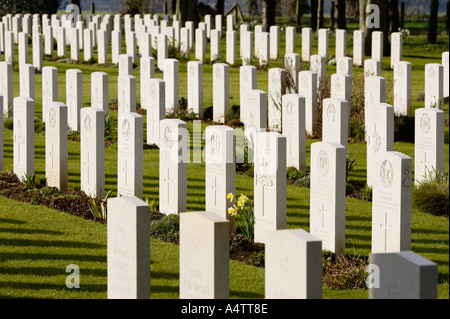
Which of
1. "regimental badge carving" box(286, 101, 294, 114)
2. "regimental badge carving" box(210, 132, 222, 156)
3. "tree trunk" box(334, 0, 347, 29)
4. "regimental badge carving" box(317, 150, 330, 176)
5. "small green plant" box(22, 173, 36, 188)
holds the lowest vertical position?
"small green plant" box(22, 173, 36, 188)

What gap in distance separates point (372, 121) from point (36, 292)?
5261 millimetres

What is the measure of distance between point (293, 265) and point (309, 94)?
31.7 feet

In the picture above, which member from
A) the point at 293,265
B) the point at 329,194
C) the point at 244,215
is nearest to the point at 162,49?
the point at 244,215

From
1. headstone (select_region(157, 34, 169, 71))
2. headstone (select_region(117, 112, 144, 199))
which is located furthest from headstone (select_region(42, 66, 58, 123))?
headstone (select_region(157, 34, 169, 71))

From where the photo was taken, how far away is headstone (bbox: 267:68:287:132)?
14.7 metres

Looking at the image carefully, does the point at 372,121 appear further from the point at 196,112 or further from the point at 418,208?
the point at 196,112

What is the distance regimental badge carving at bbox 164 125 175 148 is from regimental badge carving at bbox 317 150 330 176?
6.19 ft

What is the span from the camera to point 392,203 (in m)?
8.03

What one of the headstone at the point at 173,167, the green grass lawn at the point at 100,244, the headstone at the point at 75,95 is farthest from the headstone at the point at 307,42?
the headstone at the point at 173,167

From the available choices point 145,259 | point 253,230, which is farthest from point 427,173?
point 145,259

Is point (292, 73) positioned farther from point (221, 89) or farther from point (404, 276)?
point (404, 276)

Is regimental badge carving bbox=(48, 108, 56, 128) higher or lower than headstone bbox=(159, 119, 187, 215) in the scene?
higher

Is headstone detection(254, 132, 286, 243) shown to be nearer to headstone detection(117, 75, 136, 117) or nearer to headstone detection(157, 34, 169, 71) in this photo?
headstone detection(117, 75, 136, 117)

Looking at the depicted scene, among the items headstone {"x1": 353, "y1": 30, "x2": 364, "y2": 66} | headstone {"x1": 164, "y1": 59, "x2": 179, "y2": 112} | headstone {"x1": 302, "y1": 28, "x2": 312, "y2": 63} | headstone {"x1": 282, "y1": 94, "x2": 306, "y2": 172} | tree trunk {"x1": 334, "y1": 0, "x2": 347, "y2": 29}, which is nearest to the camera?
headstone {"x1": 282, "y1": 94, "x2": 306, "y2": 172}
